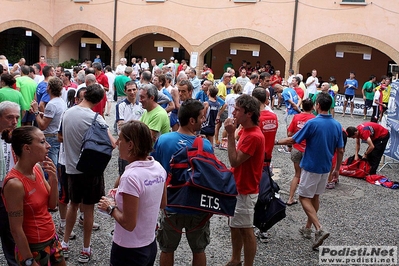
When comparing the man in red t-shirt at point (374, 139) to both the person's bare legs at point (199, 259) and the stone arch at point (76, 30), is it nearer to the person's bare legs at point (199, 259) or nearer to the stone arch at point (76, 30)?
the person's bare legs at point (199, 259)

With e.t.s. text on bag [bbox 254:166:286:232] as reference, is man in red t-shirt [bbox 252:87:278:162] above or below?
above

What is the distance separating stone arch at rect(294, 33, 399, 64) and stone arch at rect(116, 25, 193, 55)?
572 centimetres

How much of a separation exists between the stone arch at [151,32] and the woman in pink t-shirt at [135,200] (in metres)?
19.7

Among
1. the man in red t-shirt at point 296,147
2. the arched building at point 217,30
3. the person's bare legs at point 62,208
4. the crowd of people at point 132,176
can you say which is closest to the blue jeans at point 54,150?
the crowd of people at point 132,176

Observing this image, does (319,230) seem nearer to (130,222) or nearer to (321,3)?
(130,222)

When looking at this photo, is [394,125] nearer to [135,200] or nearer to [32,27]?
[135,200]

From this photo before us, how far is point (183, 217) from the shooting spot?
340 centimetres

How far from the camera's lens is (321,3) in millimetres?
18969

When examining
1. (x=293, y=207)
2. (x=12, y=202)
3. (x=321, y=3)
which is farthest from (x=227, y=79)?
(x=321, y=3)

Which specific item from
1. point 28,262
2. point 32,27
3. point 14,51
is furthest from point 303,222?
point 14,51

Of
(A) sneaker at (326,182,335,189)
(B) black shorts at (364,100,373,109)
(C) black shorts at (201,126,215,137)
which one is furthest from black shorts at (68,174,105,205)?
(B) black shorts at (364,100,373,109)

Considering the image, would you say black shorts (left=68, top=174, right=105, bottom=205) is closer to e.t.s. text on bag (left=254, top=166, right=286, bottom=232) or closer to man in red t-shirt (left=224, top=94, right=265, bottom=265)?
man in red t-shirt (left=224, top=94, right=265, bottom=265)

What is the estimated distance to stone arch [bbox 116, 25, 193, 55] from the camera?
72.1ft

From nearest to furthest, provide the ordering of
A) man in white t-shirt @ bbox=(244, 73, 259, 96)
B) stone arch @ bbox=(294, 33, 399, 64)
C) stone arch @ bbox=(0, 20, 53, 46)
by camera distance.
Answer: man in white t-shirt @ bbox=(244, 73, 259, 96)
stone arch @ bbox=(294, 33, 399, 64)
stone arch @ bbox=(0, 20, 53, 46)
